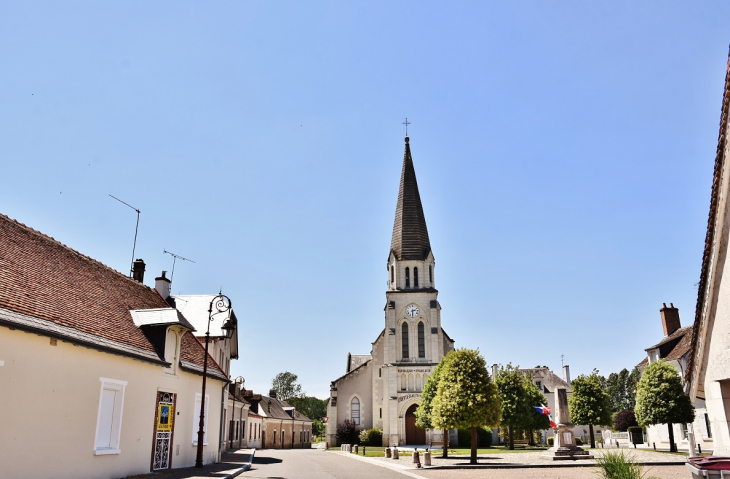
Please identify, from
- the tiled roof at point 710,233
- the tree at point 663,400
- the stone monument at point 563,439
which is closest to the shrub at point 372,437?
the stone monument at point 563,439

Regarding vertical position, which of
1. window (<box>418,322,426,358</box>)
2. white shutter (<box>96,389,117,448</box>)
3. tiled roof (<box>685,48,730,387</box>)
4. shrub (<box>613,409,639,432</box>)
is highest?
window (<box>418,322,426,358</box>)

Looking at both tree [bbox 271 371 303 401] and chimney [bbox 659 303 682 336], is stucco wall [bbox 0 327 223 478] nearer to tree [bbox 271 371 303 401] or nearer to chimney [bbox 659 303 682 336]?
chimney [bbox 659 303 682 336]

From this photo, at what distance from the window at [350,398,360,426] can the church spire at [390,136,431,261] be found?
1632 centimetres

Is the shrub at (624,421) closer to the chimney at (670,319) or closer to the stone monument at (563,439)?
the chimney at (670,319)

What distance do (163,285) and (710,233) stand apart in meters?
27.6

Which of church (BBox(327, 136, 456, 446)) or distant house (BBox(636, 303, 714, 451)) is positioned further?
church (BBox(327, 136, 456, 446))

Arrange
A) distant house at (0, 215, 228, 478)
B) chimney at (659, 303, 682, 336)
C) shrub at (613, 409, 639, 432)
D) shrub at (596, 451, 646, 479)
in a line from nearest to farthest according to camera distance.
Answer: shrub at (596, 451, 646, 479)
distant house at (0, 215, 228, 478)
chimney at (659, 303, 682, 336)
shrub at (613, 409, 639, 432)

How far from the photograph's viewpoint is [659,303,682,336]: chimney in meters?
50.2

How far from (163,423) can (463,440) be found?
4136 cm

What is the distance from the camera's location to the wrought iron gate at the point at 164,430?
18.5m

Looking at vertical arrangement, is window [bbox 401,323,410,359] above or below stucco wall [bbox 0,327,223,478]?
above

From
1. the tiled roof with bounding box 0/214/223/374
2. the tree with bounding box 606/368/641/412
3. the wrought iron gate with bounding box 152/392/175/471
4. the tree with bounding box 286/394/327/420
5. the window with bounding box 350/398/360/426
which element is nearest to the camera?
the tiled roof with bounding box 0/214/223/374

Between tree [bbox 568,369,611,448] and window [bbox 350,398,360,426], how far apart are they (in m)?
22.3

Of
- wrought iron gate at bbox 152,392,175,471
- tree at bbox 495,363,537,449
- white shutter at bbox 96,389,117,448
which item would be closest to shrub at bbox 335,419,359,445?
tree at bbox 495,363,537,449
